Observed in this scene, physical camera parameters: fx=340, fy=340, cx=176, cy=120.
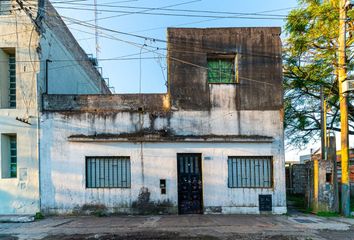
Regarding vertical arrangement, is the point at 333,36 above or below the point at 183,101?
above

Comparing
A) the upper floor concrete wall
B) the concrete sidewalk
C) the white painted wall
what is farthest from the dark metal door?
the upper floor concrete wall

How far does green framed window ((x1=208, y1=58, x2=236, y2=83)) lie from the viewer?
1349cm

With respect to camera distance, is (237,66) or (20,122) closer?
(20,122)

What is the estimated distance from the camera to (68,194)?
12602 millimetres

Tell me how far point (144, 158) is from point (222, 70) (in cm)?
465

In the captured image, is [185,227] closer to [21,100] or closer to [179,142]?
[179,142]

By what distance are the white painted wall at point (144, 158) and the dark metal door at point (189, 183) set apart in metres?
0.22

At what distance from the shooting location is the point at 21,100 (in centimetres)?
1274

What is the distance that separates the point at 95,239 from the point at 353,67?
14.7 metres

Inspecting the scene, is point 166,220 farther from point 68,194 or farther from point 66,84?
point 66,84

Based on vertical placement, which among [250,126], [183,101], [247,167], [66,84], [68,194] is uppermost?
[66,84]

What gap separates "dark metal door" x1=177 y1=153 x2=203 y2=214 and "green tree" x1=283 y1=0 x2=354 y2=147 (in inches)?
301

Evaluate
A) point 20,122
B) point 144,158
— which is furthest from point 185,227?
point 20,122

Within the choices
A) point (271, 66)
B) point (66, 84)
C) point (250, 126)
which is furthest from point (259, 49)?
point (66, 84)
